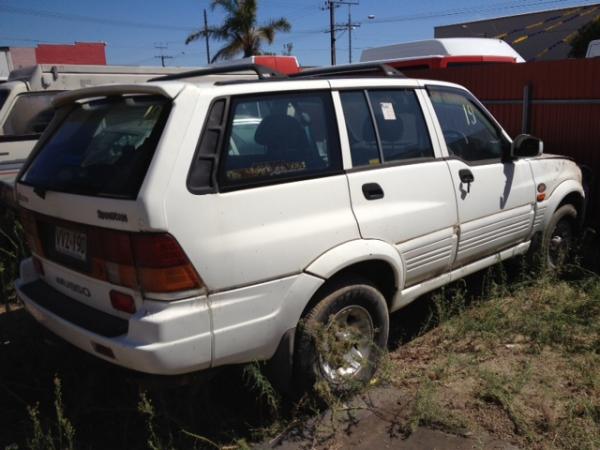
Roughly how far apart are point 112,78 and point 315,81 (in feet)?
18.6

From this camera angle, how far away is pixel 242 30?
29.8m

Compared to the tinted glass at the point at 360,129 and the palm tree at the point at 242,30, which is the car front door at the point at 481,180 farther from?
the palm tree at the point at 242,30

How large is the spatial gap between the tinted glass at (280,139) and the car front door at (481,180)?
111 centimetres

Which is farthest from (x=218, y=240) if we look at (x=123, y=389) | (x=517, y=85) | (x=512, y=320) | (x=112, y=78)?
(x=112, y=78)

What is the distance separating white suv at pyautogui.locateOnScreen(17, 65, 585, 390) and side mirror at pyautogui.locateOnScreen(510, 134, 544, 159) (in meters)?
0.60

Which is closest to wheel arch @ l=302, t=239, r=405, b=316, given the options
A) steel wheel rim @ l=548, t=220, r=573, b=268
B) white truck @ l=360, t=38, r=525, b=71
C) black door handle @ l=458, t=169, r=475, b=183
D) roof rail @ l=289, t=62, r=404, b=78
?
black door handle @ l=458, t=169, r=475, b=183

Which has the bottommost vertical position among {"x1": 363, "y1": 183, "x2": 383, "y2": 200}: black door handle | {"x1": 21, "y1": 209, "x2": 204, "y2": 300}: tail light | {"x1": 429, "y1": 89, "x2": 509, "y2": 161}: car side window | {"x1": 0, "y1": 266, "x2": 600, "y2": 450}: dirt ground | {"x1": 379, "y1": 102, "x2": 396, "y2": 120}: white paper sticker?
{"x1": 0, "y1": 266, "x2": 600, "y2": 450}: dirt ground

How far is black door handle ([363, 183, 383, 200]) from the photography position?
3.30 meters

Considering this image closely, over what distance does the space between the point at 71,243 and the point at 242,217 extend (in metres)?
0.94

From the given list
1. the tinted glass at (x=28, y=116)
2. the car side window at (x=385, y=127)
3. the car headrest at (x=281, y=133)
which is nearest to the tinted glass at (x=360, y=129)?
the car side window at (x=385, y=127)

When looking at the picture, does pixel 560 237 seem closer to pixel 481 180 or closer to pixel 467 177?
pixel 481 180

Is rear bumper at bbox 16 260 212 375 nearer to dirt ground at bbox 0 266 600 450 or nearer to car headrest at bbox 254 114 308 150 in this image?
dirt ground at bbox 0 266 600 450

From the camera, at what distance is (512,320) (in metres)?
4.29

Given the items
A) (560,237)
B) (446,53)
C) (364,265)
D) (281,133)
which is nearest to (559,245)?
(560,237)
